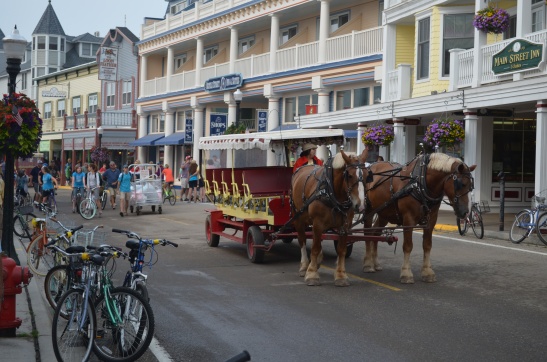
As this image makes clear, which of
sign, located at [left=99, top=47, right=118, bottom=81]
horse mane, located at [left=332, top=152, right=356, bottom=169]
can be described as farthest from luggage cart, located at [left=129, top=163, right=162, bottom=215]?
sign, located at [left=99, top=47, right=118, bottom=81]

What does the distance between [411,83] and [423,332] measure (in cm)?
2002

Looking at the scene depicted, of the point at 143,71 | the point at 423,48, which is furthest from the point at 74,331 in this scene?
the point at 143,71

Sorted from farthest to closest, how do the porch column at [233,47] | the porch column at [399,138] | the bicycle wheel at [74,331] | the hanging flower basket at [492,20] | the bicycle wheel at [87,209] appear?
the porch column at [233,47] → the bicycle wheel at [87,209] → the porch column at [399,138] → the hanging flower basket at [492,20] → the bicycle wheel at [74,331]

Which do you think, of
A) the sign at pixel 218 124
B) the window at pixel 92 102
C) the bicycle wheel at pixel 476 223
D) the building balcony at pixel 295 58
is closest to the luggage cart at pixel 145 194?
the sign at pixel 218 124

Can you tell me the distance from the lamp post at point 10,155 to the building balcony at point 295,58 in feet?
65.9

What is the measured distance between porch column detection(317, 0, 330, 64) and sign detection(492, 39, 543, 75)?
1301 cm

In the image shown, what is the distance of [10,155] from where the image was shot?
12.8m

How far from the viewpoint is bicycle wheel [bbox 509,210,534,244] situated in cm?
1745

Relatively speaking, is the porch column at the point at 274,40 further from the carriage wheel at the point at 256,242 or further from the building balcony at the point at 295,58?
the carriage wheel at the point at 256,242

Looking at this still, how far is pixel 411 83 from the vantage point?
2769cm

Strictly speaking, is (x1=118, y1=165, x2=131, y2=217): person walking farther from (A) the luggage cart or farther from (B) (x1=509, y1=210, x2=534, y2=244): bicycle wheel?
(B) (x1=509, y1=210, x2=534, y2=244): bicycle wheel

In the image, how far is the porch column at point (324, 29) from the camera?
3412 cm

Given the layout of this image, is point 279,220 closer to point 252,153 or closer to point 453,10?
point 252,153

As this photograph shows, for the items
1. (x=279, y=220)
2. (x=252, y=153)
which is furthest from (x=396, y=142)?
(x=279, y=220)
